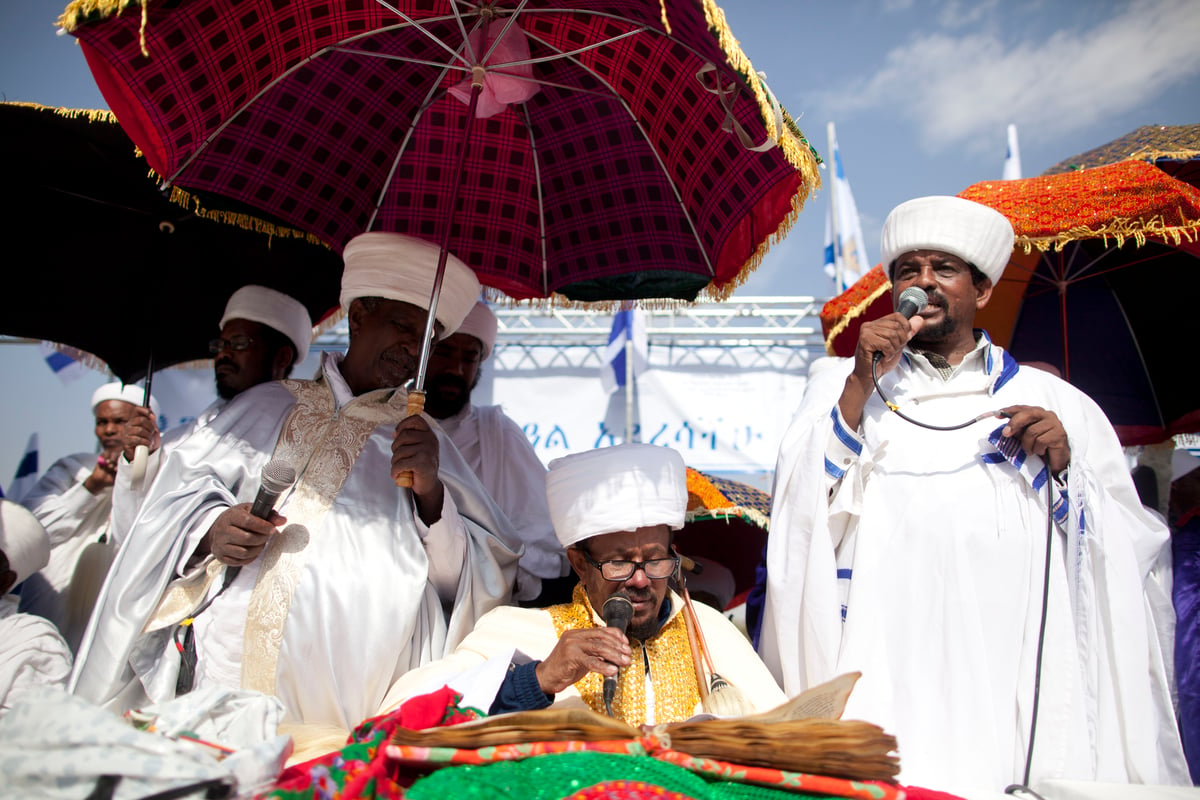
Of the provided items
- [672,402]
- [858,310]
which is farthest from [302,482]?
[672,402]

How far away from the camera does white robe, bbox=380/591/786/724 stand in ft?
8.55

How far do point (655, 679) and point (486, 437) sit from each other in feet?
5.63

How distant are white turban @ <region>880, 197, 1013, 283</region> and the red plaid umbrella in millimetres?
532

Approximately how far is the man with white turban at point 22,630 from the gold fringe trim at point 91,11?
219cm

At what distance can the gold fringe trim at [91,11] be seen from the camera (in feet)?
7.39

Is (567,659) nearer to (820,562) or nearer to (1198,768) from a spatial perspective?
(820,562)

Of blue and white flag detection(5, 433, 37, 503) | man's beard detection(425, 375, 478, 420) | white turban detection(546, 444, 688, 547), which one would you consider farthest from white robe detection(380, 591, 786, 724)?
blue and white flag detection(5, 433, 37, 503)

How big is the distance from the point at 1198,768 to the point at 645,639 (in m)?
2.09

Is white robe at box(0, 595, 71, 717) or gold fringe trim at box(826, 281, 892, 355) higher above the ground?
gold fringe trim at box(826, 281, 892, 355)

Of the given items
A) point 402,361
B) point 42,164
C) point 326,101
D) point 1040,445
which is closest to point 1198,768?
point 1040,445

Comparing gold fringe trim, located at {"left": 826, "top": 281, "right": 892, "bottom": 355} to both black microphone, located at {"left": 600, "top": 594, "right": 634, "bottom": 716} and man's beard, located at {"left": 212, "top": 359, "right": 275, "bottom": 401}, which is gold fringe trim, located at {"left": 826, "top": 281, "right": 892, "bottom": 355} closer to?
black microphone, located at {"left": 600, "top": 594, "right": 634, "bottom": 716}

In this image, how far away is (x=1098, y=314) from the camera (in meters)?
4.63

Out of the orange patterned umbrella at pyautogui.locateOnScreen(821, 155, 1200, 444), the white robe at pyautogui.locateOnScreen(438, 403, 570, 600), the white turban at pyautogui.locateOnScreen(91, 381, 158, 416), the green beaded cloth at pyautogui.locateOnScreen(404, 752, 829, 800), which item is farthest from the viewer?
the white turban at pyautogui.locateOnScreen(91, 381, 158, 416)

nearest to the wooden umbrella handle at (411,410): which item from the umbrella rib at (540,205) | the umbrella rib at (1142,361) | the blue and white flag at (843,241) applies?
the umbrella rib at (540,205)
